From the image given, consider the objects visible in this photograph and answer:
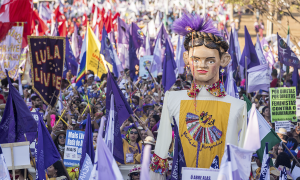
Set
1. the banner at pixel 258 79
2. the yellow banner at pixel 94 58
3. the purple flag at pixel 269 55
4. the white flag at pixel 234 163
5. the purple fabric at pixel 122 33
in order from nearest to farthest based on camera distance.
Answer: the white flag at pixel 234 163 < the banner at pixel 258 79 < the yellow banner at pixel 94 58 < the purple flag at pixel 269 55 < the purple fabric at pixel 122 33

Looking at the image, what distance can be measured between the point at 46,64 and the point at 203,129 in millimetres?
5409

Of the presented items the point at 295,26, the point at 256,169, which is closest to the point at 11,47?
the point at 256,169

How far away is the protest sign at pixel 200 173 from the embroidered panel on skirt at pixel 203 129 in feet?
1.13

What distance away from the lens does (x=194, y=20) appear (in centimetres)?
405

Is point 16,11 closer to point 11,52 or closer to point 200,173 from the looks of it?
point 11,52

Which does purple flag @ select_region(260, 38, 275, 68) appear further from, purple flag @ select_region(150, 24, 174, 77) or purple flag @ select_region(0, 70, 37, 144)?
purple flag @ select_region(0, 70, 37, 144)

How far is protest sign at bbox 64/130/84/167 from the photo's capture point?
660 centimetres

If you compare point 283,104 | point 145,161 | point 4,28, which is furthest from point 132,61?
point 145,161

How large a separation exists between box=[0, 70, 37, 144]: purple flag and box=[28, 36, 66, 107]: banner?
197cm

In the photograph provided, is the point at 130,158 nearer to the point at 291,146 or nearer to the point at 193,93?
the point at 291,146

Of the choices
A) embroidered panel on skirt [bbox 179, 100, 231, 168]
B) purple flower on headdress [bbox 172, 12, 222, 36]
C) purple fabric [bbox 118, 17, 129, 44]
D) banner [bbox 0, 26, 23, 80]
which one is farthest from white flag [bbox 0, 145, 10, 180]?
purple fabric [bbox 118, 17, 129, 44]

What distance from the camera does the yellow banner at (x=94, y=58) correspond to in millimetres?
11641

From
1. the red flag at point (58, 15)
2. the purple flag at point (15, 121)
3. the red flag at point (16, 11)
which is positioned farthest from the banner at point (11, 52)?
the red flag at point (58, 15)

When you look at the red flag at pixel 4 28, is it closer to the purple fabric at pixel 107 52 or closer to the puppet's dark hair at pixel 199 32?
the purple fabric at pixel 107 52
